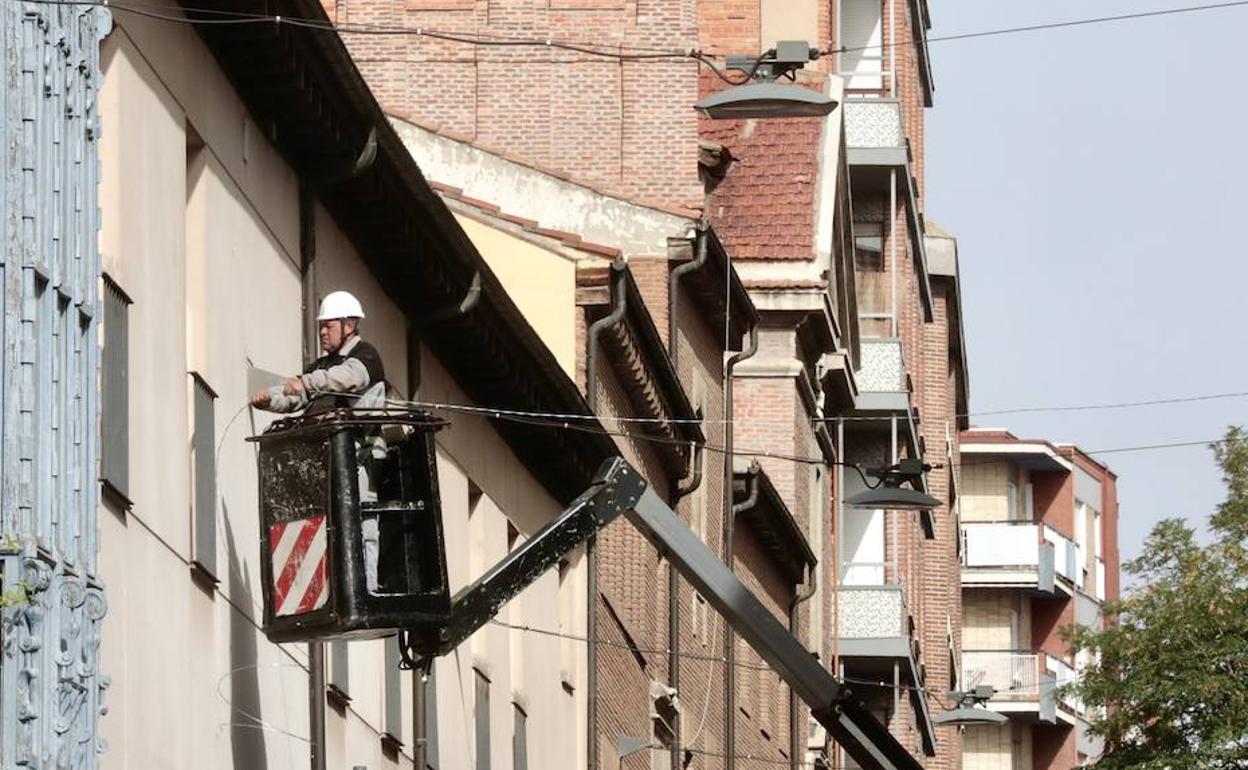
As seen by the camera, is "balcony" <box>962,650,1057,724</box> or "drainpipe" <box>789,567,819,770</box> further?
"balcony" <box>962,650,1057,724</box>

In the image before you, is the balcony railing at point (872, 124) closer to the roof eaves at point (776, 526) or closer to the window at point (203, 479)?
the roof eaves at point (776, 526)

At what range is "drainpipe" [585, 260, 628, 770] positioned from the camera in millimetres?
29531

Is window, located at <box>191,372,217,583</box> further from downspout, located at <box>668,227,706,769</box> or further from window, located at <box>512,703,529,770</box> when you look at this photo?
downspout, located at <box>668,227,706,769</box>

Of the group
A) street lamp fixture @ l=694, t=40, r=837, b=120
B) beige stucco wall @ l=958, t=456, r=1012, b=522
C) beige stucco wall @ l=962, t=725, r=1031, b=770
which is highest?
beige stucco wall @ l=958, t=456, r=1012, b=522

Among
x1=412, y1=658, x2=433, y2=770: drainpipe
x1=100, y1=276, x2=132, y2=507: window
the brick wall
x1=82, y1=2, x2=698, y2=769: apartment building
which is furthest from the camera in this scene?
the brick wall

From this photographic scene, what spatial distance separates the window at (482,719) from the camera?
24.6 meters

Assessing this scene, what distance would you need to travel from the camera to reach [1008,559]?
84.5 metres

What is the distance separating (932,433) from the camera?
6975 centimetres

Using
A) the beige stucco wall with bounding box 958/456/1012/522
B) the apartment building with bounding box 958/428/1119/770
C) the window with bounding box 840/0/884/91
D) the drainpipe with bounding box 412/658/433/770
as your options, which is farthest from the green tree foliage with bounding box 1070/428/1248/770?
the beige stucco wall with bounding box 958/456/1012/522

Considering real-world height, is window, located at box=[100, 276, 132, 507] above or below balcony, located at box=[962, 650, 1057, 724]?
below

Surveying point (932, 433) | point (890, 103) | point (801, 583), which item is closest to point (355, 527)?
point (801, 583)

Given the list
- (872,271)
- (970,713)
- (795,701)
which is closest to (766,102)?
(795,701)

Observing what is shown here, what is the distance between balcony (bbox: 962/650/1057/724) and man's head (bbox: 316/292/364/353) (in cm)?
6539

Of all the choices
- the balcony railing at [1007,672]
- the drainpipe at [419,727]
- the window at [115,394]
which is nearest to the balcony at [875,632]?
the balcony railing at [1007,672]
